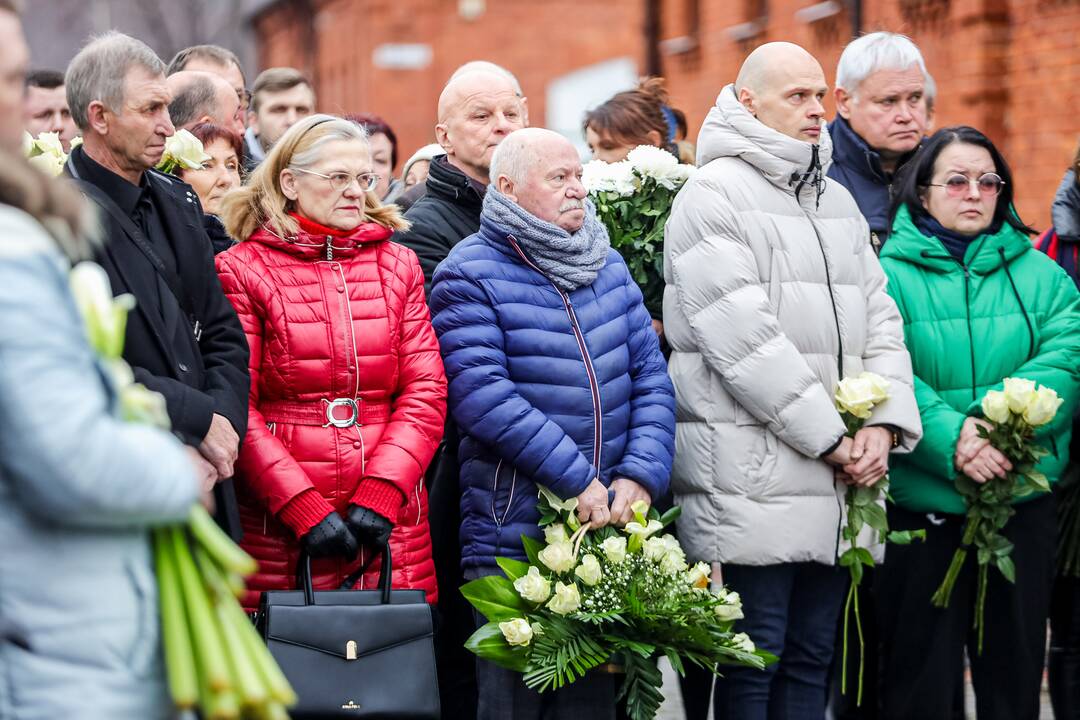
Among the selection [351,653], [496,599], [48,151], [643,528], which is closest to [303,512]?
[351,653]

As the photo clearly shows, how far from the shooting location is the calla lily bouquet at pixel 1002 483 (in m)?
5.57

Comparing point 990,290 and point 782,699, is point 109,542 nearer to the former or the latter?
point 782,699

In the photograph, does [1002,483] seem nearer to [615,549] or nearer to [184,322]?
[615,549]

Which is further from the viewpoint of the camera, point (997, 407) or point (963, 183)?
point (963, 183)

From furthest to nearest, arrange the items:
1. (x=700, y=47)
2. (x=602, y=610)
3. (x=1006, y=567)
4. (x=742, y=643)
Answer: (x=700, y=47) → (x=1006, y=567) → (x=742, y=643) → (x=602, y=610)

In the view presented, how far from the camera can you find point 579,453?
16.4 ft

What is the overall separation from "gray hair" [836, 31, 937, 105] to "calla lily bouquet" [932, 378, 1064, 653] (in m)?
1.51

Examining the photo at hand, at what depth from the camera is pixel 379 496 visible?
4.80 metres

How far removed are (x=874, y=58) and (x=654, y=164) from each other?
4.26 feet

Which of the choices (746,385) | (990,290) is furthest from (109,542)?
(990,290)

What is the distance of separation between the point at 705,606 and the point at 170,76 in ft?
10.4

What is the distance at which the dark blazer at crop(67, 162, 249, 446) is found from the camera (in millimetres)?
4262

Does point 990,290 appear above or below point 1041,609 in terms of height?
above

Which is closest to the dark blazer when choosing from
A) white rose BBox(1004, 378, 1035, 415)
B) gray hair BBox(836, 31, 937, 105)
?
white rose BBox(1004, 378, 1035, 415)
